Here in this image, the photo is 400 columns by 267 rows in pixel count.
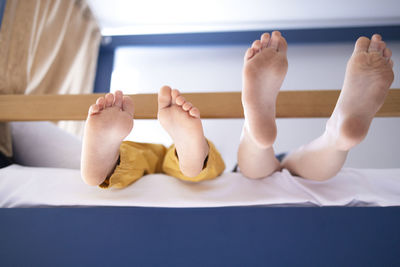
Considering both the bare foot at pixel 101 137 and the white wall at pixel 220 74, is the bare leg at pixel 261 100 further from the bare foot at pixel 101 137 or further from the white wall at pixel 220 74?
the white wall at pixel 220 74

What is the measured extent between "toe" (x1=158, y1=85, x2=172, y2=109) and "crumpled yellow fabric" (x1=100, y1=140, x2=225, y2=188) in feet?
0.50

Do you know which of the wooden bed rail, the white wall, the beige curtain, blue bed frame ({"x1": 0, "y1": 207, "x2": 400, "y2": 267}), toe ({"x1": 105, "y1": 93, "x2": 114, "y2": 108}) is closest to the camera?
blue bed frame ({"x1": 0, "y1": 207, "x2": 400, "y2": 267})

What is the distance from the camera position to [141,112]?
733mm

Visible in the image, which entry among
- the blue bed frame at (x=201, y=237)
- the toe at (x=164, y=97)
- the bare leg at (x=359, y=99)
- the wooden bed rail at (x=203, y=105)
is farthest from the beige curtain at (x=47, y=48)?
A: the bare leg at (x=359, y=99)

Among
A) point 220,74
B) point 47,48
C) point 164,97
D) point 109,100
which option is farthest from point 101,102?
point 220,74

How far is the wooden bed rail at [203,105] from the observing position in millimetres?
702

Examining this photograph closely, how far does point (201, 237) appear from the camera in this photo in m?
0.52

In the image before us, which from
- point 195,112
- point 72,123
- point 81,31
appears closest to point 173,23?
point 81,31

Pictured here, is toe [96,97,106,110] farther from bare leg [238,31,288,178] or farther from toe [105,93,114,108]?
bare leg [238,31,288,178]

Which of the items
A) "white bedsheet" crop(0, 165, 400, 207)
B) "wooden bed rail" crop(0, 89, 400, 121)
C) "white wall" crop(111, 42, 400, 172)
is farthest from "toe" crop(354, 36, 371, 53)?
"white wall" crop(111, 42, 400, 172)

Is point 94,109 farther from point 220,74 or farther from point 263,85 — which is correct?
point 220,74

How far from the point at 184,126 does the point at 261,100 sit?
188mm

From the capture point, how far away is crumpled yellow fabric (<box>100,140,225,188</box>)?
62 centimetres

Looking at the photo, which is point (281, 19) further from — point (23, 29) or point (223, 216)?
point (223, 216)
